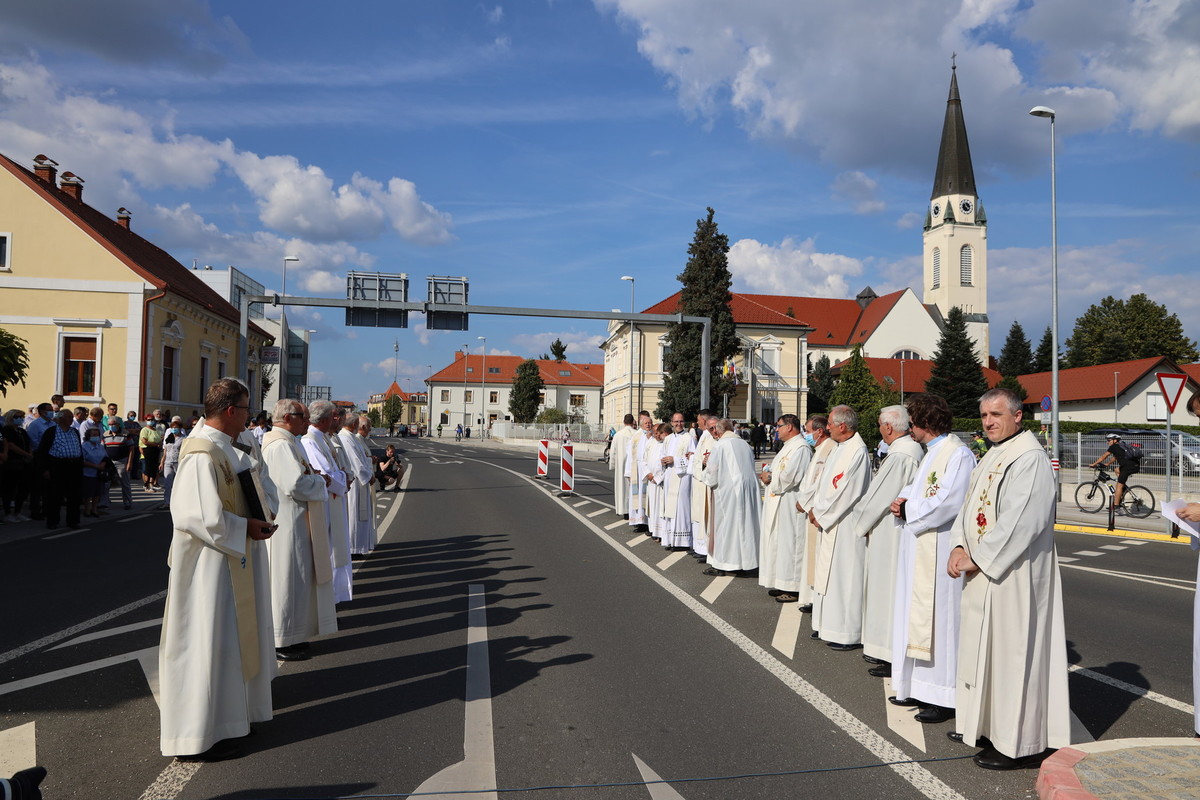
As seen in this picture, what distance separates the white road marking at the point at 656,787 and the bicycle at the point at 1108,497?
15952mm

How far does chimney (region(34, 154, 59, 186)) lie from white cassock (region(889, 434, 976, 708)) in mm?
35506

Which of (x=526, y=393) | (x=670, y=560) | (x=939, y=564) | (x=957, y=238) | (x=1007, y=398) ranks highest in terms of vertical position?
(x=957, y=238)

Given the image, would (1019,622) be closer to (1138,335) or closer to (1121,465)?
(1121,465)

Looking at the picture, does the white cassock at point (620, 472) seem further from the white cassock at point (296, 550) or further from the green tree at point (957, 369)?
the green tree at point (957, 369)

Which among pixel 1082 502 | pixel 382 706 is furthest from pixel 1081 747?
pixel 1082 502

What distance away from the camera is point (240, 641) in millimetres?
4465

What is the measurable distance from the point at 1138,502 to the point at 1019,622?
1628 centimetres

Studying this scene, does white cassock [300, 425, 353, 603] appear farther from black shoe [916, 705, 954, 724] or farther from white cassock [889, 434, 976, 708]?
black shoe [916, 705, 954, 724]

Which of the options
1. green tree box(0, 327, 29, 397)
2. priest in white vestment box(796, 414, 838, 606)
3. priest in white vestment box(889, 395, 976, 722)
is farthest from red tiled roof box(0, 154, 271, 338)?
priest in white vestment box(889, 395, 976, 722)

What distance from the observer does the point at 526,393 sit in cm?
10219

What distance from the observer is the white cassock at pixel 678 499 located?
12148 mm

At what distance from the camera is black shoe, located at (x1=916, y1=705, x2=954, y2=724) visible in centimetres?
504

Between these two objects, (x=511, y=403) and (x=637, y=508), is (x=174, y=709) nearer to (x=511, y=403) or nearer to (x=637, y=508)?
(x=637, y=508)

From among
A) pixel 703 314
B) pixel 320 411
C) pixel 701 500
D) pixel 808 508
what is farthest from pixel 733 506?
pixel 703 314
